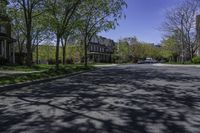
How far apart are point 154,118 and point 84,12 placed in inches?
1154

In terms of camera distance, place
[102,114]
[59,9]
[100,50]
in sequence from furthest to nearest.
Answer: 1. [100,50]
2. [59,9]
3. [102,114]

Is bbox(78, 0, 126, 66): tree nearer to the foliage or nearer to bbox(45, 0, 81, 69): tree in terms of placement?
bbox(45, 0, 81, 69): tree

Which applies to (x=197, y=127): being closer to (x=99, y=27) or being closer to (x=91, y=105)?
(x=91, y=105)

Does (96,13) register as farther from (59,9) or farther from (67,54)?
(67,54)

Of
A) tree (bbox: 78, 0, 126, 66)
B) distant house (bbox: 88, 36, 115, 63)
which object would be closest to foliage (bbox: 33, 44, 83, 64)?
distant house (bbox: 88, 36, 115, 63)

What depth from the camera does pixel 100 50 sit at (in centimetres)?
10438

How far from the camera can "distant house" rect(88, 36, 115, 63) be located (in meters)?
96.2

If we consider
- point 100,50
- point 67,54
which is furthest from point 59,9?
point 100,50

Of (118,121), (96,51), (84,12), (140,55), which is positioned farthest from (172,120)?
(140,55)

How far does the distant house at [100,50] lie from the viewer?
96.2 metres

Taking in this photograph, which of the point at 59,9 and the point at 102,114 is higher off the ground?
the point at 59,9

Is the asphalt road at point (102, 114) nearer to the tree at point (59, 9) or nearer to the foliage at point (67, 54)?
the tree at point (59, 9)

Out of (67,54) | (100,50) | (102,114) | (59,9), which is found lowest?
(102,114)

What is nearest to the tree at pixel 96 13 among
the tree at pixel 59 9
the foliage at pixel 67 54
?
the tree at pixel 59 9
